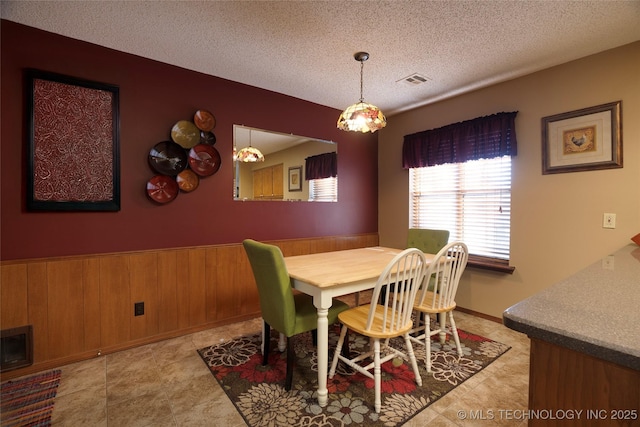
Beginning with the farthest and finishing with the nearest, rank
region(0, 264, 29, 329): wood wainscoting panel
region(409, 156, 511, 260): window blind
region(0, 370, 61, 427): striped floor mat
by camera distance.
Answer: region(409, 156, 511, 260): window blind → region(0, 264, 29, 329): wood wainscoting panel → region(0, 370, 61, 427): striped floor mat

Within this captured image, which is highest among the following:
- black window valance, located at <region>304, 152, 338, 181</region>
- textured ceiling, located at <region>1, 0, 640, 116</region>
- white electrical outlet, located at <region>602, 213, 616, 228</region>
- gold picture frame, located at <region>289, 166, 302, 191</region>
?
textured ceiling, located at <region>1, 0, 640, 116</region>

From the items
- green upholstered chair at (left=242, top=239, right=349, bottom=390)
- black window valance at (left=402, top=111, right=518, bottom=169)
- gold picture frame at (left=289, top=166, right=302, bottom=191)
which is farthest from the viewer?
gold picture frame at (left=289, top=166, right=302, bottom=191)

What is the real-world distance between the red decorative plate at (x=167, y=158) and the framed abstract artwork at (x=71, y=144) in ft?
0.86

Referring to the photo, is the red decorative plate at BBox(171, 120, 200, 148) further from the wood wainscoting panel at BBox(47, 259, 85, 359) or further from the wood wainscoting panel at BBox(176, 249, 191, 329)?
the wood wainscoting panel at BBox(47, 259, 85, 359)

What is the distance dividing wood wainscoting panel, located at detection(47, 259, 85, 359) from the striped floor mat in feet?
0.60

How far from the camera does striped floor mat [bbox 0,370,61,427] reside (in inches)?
61.8

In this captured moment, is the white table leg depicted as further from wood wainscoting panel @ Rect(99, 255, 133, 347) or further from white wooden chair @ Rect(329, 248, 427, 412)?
wood wainscoting panel @ Rect(99, 255, 133, 347)

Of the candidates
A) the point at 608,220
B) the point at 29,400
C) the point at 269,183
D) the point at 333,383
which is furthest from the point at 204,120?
the point at 608,220

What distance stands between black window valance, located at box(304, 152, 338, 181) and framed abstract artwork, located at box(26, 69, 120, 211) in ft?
6.27

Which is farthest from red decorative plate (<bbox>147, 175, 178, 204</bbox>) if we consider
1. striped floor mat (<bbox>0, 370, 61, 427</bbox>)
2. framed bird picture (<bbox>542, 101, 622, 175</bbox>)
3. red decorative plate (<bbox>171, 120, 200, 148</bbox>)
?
framed bird picture (<bbox>542, 101, 622, 175</bbox>)

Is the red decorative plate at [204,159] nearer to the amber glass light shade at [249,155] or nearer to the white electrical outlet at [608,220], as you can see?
the amber glass light shade at [249,155]

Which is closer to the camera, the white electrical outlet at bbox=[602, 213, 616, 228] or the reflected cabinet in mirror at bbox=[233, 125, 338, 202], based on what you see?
the white electrical outlet at bbox=[602, 213, 616, 228]

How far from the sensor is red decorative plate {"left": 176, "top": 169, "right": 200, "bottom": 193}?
2.61 m

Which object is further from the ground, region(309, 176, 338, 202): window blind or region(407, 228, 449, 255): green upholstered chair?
region(309, 176, 338, 202): window blind
